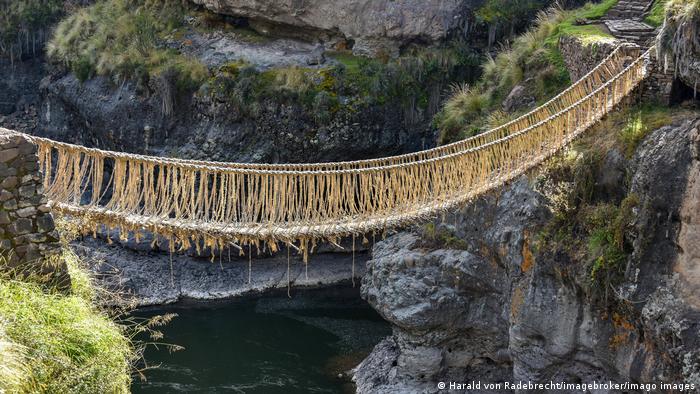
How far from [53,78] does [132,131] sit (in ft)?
12.2

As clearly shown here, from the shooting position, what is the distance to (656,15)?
11719mm

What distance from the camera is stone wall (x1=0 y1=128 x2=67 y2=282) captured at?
6469 mm

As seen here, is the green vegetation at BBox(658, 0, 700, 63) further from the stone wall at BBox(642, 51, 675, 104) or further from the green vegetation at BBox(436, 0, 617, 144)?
the green vegetation at BBox(436, 0, 617, 144)

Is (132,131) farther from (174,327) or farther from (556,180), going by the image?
(556,180)

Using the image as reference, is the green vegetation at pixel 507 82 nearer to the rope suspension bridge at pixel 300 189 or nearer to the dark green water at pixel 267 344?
the rope suspension bridge at pixel 300 189

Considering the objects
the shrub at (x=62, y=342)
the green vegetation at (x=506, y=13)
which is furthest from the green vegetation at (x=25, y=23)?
the shrub at (x=62, y=342)

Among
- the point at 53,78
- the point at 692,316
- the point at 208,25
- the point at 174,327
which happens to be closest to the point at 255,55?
the point at 208,25

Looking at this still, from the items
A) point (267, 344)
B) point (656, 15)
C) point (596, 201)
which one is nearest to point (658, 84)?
point (596, 201)

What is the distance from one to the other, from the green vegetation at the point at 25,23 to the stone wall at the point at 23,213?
1696cm

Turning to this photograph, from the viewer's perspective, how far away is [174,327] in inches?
549

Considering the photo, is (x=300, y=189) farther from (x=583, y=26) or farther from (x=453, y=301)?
(x=583, y=26)

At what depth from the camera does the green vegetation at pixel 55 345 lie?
5.45 metres

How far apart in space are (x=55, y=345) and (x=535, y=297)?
5.26 metres

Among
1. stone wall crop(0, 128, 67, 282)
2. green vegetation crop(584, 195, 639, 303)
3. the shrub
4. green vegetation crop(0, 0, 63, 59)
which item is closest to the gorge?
green vegetation crop(584, 195, 639, 303)
